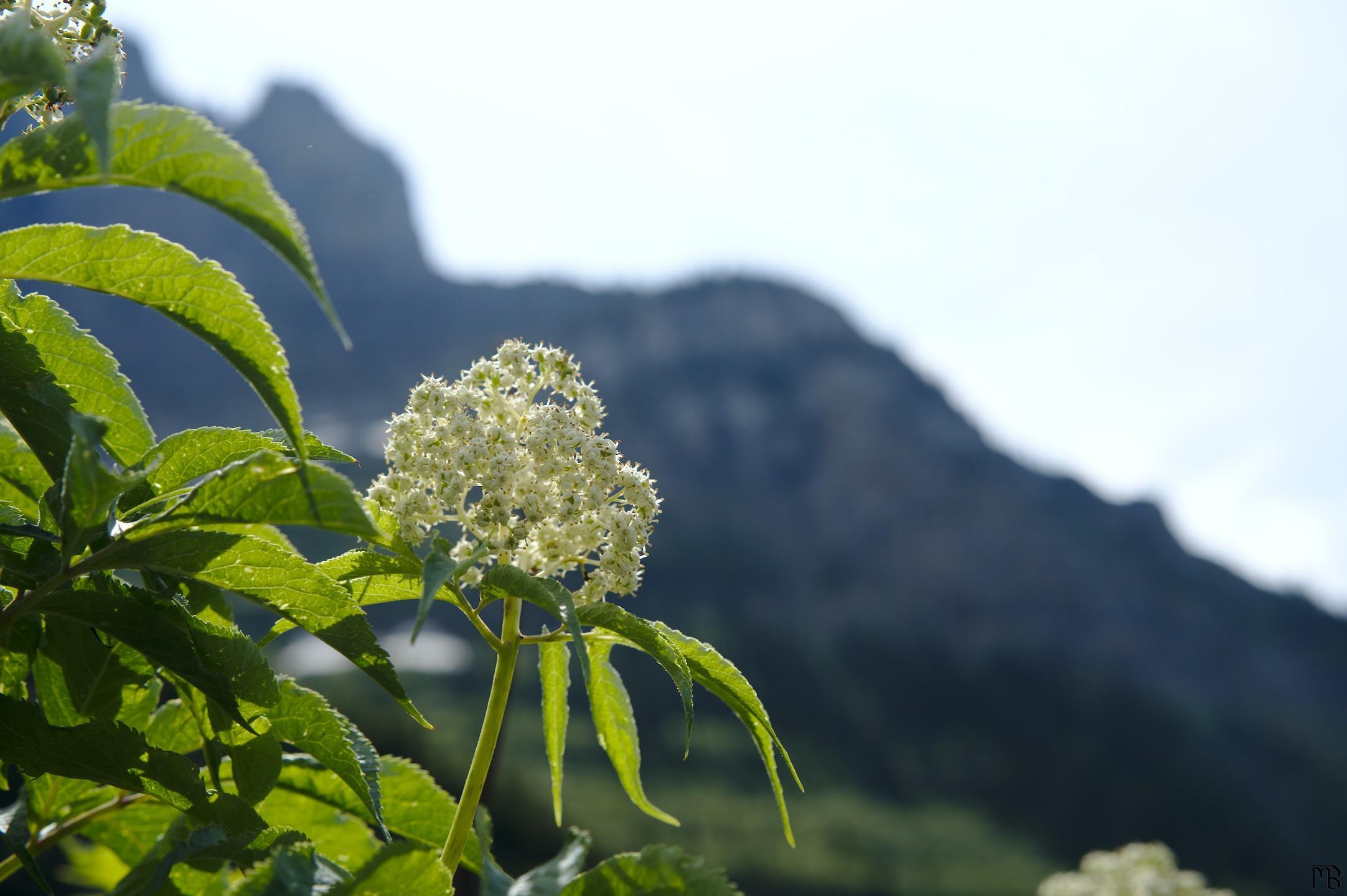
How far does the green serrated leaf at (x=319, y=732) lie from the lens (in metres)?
1.38

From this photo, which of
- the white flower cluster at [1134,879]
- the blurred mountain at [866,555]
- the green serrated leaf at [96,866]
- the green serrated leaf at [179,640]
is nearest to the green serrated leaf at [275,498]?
the green serrated leaf at [179,640]

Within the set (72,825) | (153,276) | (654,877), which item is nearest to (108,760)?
(72,825)

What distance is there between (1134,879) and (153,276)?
9.02m

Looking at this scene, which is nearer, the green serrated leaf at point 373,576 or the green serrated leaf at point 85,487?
the green serrated leaf at point 85,487

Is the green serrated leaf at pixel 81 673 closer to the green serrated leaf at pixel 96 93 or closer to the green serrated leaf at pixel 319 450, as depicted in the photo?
the green serrated leaf at pixel 319 450

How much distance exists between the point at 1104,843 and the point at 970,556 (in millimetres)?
45524

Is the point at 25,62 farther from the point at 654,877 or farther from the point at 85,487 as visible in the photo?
the point at 654,877

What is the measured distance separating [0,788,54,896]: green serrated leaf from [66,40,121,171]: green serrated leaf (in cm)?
96

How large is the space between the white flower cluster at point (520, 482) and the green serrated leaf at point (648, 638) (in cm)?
29

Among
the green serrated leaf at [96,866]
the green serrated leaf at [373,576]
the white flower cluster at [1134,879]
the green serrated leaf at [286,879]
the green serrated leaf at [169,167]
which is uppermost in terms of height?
the white flower cluster at [1134,879]

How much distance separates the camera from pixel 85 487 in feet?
3.44

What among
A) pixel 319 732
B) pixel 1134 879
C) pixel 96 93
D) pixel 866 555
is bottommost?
pixel 319 732

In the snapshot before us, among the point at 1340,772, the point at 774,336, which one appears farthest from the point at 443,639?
the point at 1340,772

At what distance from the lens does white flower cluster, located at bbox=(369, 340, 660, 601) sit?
66.6 inches
